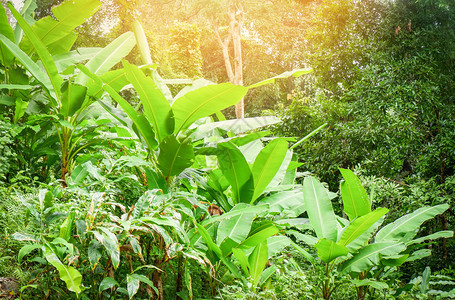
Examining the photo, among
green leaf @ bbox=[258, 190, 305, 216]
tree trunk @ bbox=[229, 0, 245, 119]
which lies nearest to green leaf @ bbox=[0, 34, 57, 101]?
green leaf @ bbox=[258, 190, 305, 216]

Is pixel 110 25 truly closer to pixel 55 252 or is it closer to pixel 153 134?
pixel 153 134

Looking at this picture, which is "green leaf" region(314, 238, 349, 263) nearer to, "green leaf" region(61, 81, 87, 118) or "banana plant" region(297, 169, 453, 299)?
"banana plant" region(297, 169, 453, 299)

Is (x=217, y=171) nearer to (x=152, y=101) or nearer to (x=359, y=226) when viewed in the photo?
(x=152, y=101)

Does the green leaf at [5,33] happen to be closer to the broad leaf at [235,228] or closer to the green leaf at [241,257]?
the broad leaf at [235,228]

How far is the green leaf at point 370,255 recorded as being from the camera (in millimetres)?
1958

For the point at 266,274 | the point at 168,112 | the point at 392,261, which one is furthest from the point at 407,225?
the point at 168,112

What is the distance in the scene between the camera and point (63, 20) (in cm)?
282

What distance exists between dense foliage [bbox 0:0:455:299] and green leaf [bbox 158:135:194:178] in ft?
0.04

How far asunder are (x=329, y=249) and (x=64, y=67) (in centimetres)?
222

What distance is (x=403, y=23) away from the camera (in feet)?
14.5

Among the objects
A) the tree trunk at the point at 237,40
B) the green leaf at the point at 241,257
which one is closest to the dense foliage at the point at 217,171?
the green leaf at the point at 241,257

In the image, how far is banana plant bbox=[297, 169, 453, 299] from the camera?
1889 millimetres

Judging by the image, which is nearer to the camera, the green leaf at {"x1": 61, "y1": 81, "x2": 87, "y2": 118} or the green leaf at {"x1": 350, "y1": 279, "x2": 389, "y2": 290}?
the green leaf at {"x1": 350, "y1": 279, "x2": 389, "y2": 290}

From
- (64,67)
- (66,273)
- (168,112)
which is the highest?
(64,67)
